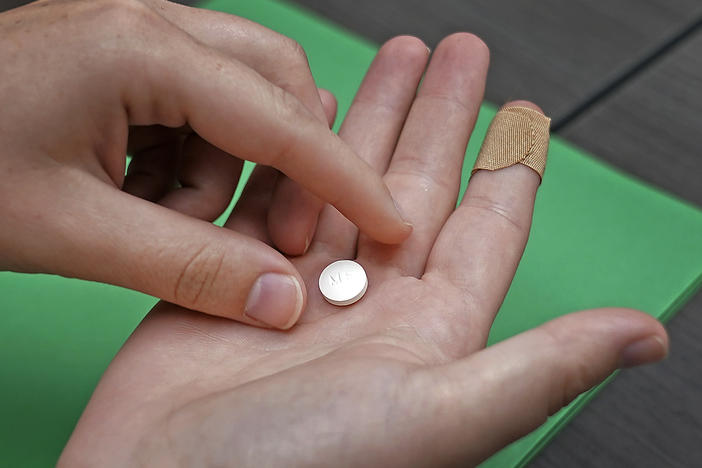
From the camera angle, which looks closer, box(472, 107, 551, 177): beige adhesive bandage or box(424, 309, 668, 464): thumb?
box(424, 309, 668, 464): thumb

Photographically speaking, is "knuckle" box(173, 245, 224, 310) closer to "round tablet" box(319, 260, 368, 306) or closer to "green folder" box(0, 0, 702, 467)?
"round tablet" box(319, 260, 368, 306)

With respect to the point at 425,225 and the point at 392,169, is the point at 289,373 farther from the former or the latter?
the point at 392,169

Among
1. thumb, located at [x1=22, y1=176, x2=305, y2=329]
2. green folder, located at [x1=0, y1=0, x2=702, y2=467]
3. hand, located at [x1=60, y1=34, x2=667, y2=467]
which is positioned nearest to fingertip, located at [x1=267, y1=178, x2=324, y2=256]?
hand, located at [x1=60, y1=34, x2=667, y2=467]

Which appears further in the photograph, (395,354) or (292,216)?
(292,216)

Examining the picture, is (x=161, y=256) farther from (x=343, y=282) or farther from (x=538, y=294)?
(x=538, y=294)

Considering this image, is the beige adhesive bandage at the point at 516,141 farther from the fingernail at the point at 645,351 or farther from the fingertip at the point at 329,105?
the fingernail at the point at 645,351

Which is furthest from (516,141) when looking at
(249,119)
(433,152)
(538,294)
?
(249,119)

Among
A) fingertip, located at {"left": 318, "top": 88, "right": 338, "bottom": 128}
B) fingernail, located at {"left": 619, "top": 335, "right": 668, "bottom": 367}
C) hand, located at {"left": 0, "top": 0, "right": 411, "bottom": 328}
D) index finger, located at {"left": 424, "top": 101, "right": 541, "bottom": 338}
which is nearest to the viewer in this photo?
fingernail, located at {"left": 619, "top": 335, "right": 668, "bottom": 367}
